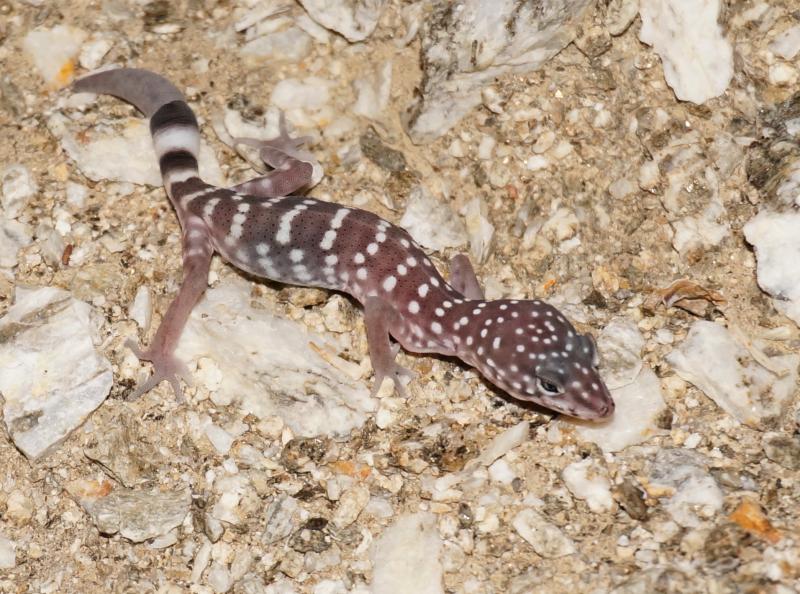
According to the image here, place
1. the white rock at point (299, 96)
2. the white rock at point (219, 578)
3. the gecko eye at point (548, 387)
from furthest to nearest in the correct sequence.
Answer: the white rock at point (299, 96) < the gecko eye at point (548, 387) < the white rock at point (219, 578)

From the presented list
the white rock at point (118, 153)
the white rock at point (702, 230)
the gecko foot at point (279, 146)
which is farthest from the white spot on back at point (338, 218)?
the white rock at point (702, 230)

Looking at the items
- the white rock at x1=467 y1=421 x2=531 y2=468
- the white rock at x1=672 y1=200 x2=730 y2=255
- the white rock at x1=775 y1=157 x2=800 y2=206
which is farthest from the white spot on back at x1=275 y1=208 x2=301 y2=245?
the white rock at x1=775 y1=157 x2=800 y2=206

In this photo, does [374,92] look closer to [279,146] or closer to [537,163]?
[279,146]

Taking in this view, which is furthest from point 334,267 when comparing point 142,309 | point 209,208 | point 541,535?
point 541,535

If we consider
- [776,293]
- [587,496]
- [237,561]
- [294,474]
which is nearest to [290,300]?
[294,474]

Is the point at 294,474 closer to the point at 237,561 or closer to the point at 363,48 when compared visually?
the point at 237,561

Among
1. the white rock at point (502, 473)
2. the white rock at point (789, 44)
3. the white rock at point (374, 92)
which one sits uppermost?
the white rock at point (789, 44)

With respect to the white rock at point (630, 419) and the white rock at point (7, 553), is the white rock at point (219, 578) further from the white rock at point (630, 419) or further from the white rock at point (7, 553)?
the white rock at point (630, 419)
